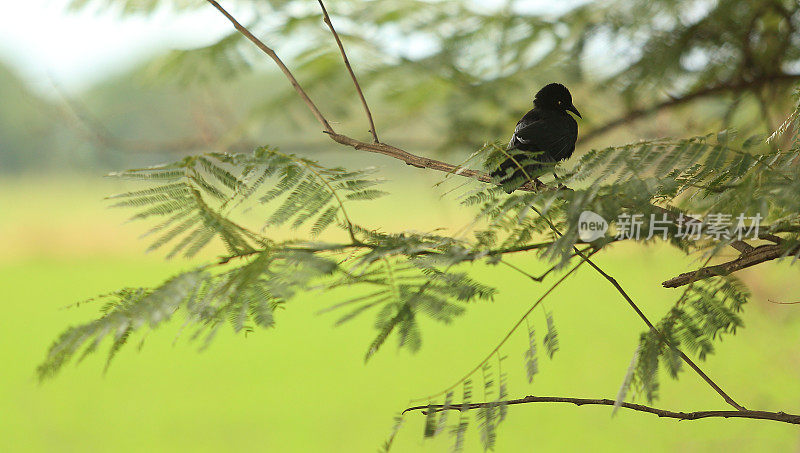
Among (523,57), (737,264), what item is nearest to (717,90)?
(523,57)

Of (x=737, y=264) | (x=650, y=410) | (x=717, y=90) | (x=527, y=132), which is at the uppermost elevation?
(x=717, y=90)

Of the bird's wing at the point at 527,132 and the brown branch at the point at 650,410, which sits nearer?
the brown branch at the point at 650,410

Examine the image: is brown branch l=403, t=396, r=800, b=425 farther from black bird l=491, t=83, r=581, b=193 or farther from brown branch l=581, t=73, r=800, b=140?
brown branch l=581, t=73, r=800, b=140

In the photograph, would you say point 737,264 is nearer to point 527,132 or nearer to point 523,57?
point 527,132

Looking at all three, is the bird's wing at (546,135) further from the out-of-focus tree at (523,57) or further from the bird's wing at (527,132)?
the out-of-focus tree at (523,57)

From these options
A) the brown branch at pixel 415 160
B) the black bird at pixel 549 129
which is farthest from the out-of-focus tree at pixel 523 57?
the brown branch at pixel 415 160

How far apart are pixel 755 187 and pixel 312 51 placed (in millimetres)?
1695

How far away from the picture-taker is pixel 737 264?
0.63m

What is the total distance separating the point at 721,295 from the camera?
708 millimetres

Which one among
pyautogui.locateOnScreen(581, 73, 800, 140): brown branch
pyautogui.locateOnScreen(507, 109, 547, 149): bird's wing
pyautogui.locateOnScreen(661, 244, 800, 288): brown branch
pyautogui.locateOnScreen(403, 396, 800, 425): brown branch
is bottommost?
pyautogui.locateOnScreen(403, 396, 800, 425): brown branch

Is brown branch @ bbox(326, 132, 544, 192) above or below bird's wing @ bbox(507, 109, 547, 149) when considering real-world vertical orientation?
below

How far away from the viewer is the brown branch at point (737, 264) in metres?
0.61

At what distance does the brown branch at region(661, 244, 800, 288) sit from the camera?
61cm

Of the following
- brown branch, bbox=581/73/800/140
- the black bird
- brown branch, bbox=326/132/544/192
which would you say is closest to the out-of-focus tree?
brown branch, bbox=581/73/800/140
